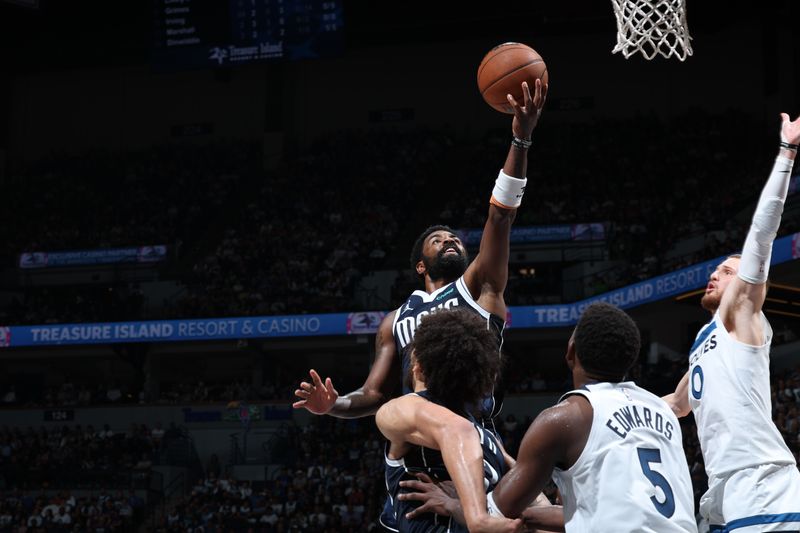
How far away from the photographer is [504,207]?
4691mm

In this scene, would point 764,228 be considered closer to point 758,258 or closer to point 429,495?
point 758,258

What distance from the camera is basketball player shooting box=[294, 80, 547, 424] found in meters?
4.68

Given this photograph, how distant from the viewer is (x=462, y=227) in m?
24.8

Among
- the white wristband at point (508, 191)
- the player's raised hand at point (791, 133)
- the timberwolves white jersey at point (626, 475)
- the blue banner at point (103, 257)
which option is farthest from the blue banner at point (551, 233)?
the timberwolves white jersey at point (626, 475)

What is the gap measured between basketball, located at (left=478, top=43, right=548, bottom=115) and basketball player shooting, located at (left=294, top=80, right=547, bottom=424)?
0.34 m

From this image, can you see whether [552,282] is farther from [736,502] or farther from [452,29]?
[736,502]

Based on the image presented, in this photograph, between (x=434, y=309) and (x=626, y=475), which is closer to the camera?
(x=626, y=475)

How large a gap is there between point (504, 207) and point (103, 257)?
76.7 feet

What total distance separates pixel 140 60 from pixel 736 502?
28.3 metres

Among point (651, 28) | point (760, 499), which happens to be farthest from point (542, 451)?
point (651, 28)

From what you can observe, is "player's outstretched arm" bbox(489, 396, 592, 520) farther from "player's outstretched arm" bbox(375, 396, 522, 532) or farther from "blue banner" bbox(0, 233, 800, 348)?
"blue banner" bbox(0, 233, 800, 348)

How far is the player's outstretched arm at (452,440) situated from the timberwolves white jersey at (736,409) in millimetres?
1364

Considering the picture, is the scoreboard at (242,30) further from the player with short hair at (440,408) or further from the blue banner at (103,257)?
the player with short hair at (440,408)

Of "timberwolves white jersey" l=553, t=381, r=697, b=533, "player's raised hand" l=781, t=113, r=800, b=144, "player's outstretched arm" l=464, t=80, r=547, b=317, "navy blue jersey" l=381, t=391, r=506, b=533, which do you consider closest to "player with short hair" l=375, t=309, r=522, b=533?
"navy blue jersey" l=381, t=391, r=506, b=533
